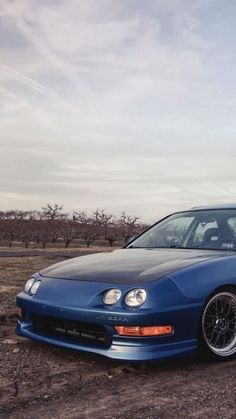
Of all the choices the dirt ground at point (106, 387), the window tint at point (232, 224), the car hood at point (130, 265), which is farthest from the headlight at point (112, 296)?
the window tint at point (232, 224)

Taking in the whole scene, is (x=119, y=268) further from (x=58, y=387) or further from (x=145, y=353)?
(x=58, y=387)

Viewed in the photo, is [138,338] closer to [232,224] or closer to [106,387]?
[106,387]

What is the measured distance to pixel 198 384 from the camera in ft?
12.1

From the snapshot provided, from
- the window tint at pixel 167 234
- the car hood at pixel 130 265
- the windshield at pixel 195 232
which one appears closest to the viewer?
the car hood at pixel 130 265

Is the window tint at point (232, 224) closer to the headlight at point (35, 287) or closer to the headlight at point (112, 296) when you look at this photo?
the headlight at point (112, 296)

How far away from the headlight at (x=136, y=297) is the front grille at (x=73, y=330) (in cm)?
30

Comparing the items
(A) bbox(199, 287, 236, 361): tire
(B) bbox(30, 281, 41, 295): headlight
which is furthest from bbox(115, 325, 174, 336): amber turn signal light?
(B) bbox(30, 281, 41, 295): headlight

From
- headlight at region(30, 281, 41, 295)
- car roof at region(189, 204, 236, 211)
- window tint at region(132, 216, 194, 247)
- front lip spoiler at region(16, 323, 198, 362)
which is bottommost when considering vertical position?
front lip spoiler at region(16, 323, 198, 362)

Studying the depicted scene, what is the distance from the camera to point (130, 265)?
173 inches

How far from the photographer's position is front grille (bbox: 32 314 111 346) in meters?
3.94

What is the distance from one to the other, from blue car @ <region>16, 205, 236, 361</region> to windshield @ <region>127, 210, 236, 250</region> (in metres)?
0.29

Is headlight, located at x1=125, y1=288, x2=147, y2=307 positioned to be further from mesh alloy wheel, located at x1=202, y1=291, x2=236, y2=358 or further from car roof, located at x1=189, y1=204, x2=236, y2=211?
car roof, located at x1=189, y1=204, x2=236, y2=211

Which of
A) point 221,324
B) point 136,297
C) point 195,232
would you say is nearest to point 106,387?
point 136,297

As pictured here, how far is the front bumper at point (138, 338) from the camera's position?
3.81 m
